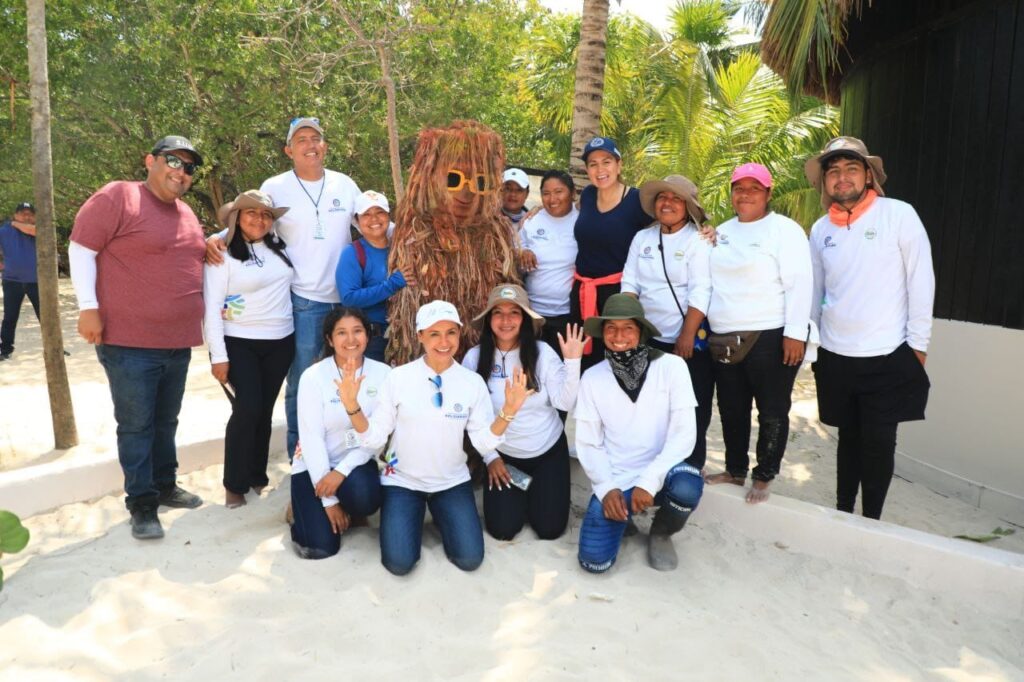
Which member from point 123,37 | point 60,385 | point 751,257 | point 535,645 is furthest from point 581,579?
point 123,37

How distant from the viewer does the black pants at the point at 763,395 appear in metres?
3.75

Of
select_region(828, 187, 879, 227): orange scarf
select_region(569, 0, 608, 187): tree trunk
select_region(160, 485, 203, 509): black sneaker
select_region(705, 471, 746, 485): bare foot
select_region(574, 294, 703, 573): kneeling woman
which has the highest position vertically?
select_region(569, 0, 608, 187): tree trunk

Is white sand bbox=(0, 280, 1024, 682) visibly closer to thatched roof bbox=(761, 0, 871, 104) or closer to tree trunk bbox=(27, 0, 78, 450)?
tree trunk bbox=(27, 0, 78, 450)

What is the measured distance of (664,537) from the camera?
363cm

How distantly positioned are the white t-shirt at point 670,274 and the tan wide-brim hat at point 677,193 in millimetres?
72

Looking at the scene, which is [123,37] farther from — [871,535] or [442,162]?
[871,535]

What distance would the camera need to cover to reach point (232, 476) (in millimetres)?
4020

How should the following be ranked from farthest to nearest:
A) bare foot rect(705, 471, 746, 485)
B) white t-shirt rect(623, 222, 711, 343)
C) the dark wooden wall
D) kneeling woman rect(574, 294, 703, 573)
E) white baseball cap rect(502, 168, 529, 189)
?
1. the dark wooden wall
2. white baseball cap rect(502, 168, 529, 189)
3. bare foot rect(705, 471, 746, 485)
4. white t-shirt rect(623, 222, 711, 343)
5. kneeling woman rect(574, 294, 703, 573)

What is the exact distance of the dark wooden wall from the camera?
4.61m

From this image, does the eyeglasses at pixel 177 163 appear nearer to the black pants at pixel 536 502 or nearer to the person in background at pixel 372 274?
the person in background at pixel 372 274

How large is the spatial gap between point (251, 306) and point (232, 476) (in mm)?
931

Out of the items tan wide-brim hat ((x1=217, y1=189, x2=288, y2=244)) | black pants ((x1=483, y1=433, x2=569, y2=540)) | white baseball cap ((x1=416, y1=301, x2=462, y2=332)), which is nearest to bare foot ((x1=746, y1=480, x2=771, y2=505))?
black pants ((x1=483, y1=433, x2=569, y2=540))

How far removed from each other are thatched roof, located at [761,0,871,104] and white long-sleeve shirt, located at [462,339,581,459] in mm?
3255

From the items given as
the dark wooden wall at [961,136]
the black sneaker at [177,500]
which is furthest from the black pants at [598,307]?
the dark wooden wall at [961,136]
